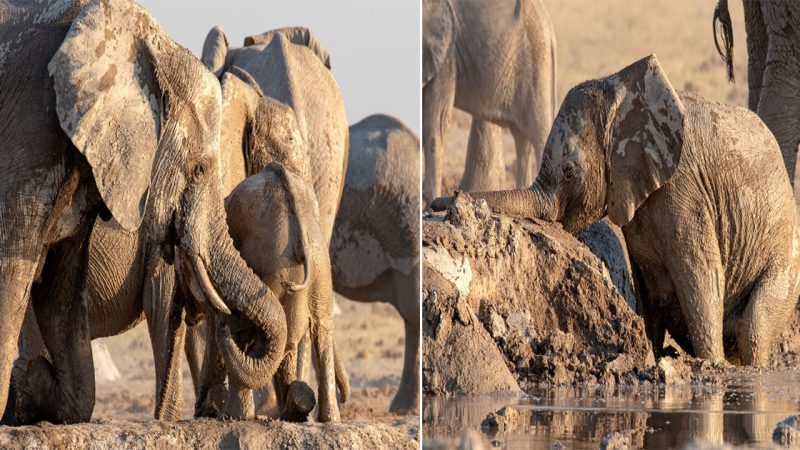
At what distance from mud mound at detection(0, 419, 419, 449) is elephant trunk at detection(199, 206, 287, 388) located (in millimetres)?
253

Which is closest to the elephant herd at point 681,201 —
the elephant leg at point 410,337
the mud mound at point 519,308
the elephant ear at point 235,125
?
the mud mound at point 519,308

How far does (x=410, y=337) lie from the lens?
12.6 metres

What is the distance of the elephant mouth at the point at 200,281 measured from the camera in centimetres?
691

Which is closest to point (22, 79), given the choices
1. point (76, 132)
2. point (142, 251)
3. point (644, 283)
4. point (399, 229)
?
point (76, 132)

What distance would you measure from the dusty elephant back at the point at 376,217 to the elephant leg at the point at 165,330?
425cm

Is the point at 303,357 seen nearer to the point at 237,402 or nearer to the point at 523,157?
the point at 237,402

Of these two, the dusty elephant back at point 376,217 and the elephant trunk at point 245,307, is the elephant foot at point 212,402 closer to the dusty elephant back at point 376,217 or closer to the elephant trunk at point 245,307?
the elephant trunk at point 245,307

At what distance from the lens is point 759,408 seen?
7.55 m

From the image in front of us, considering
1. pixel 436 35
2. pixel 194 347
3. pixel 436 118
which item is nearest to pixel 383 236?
pixel 436 118

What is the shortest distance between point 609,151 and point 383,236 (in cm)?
318

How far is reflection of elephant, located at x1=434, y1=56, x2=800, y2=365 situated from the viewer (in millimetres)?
9273

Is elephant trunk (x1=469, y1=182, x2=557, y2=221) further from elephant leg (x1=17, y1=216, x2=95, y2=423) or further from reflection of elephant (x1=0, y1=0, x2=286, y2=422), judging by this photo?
elephant leg (x1=17, y1=216, x2=95, y2=423)

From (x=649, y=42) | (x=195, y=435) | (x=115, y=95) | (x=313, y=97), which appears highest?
(x=649, y=42)

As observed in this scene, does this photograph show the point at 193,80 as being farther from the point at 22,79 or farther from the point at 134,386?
the point at 134,386
